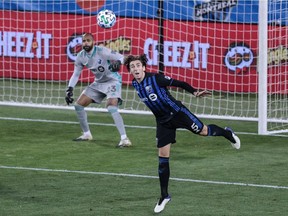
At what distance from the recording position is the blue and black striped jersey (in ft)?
41.4

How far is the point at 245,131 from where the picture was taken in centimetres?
1892

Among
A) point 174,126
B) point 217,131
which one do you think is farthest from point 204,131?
point 174,126

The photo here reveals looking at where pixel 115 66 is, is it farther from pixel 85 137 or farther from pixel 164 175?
pixel 164 175

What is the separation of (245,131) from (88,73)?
21.5ft

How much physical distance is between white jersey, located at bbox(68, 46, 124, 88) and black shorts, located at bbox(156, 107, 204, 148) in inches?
179

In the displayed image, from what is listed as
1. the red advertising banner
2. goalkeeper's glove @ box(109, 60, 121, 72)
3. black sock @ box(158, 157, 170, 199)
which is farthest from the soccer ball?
black sock @ box(158, 157, 170, 199)

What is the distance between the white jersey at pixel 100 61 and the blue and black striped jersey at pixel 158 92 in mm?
4777

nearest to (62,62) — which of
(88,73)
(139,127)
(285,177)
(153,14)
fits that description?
(88,73)

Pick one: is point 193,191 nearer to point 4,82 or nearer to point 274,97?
point 274,97

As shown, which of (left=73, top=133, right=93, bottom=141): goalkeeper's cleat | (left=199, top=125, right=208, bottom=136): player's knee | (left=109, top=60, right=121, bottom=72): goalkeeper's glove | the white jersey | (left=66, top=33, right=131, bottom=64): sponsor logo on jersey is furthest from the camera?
(left=66, top=33, right=131, bottom=64): sponsor logo on jersey

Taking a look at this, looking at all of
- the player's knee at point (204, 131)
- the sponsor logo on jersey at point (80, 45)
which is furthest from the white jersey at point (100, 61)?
the sponsor logo on jersey at point (80, 45)

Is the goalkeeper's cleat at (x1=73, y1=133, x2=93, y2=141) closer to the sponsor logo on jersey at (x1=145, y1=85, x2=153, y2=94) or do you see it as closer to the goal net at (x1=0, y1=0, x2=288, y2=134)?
the goal net at (x1=0, y1=0, x2=288, y2=134)

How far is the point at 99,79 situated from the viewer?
58.2 feet

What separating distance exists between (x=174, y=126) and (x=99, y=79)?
5206 mm
